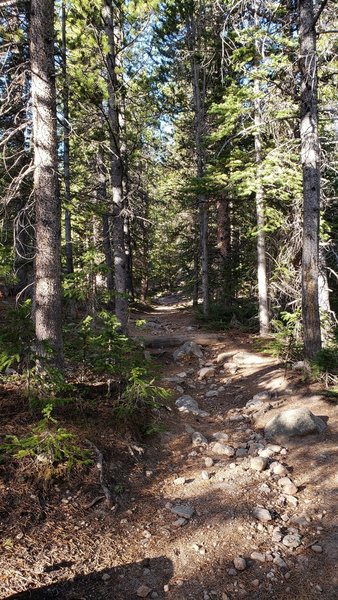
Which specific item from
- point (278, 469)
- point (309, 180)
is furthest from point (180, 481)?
point (309, 180)

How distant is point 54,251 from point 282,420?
4.79 m

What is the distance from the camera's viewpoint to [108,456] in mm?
5113

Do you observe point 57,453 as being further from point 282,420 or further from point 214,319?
point 214,319

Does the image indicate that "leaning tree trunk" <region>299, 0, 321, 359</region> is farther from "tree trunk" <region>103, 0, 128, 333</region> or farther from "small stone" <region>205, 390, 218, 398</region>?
"tree trunk" <region>103, 0, 128, 333</region>

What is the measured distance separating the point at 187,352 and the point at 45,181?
7.96m

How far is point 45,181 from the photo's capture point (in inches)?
223

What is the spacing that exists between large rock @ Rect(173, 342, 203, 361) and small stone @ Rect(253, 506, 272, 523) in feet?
25.8

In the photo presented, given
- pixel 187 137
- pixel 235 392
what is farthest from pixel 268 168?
pixel 187 137

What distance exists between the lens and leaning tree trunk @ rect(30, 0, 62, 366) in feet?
18.2

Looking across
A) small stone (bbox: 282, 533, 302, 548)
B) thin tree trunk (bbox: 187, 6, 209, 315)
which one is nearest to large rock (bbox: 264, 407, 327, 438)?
small stone (bbox: 282, 533, 302, 548)

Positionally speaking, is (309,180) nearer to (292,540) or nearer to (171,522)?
(292,540)

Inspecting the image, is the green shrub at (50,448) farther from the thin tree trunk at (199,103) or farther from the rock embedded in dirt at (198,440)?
the thin tree trunk at (199,103)

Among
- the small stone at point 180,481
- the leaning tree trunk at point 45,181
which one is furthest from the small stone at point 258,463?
the leaning tree trunk at point 45,181

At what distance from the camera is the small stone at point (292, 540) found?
3.81 meters
